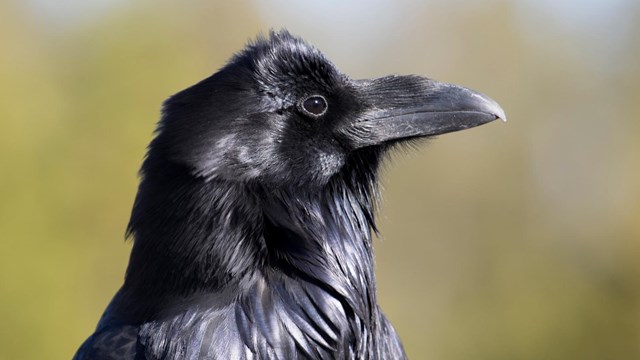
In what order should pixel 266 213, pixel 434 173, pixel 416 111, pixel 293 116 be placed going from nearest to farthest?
pixel 266 213, pixel 293 116, pixel 416 111, pixel 434 173

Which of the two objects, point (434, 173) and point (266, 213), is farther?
point (434, 173)

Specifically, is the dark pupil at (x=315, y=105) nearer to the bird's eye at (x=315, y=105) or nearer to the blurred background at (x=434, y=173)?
the bird's eye at (x=315, y=105)

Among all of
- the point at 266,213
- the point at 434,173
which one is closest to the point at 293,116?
the point at 266,213

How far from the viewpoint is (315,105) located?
3.39m

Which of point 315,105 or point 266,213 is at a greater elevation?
point 315,105

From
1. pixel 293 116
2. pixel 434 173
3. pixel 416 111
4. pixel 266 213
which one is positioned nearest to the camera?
pixel 266 213

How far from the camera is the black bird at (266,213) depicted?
305cm

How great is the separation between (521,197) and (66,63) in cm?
1216

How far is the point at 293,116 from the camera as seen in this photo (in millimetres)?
3320

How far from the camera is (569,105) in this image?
81.9 ft

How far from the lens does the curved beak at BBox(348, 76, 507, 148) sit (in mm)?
3379

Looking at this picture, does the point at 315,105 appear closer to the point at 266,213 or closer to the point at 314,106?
the point at 314,106

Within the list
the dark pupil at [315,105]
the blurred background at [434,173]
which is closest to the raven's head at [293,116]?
the dark pupil at [315,105]

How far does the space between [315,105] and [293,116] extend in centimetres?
11
